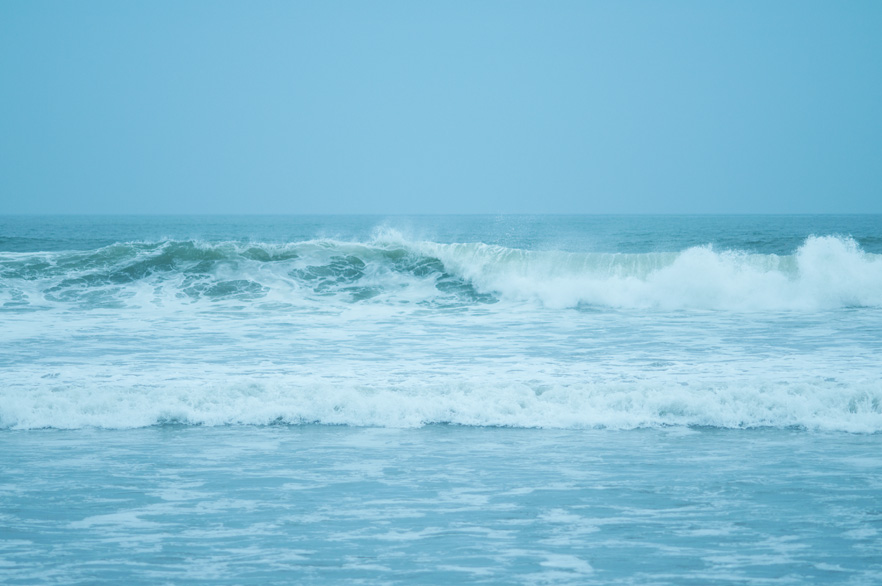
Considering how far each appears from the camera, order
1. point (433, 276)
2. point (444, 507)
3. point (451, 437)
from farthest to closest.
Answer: point (433, 276) → point (451, 437) → point (444, 507)

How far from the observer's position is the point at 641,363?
368 inches

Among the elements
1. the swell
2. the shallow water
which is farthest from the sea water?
the swell

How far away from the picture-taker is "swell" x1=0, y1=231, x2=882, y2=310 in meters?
14.8

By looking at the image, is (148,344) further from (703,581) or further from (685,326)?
(703,581)

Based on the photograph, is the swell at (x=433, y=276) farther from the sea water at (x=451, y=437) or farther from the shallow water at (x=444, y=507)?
the shallow water at (x=444, y=507)

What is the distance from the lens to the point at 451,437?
22.0 feet

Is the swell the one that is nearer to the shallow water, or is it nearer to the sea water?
the sea water

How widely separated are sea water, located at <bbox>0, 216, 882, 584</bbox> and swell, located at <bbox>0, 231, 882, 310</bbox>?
5.4 inches

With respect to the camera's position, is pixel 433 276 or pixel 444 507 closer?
pixel 444 507

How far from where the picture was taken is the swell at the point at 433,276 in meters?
14.8

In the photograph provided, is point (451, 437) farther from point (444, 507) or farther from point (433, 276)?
point (433, 276)

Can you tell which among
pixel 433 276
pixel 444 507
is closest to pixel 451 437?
pixel 444 507

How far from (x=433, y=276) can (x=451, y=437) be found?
1058 cm

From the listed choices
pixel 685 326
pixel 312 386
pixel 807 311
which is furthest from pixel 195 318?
pixel 807 311
